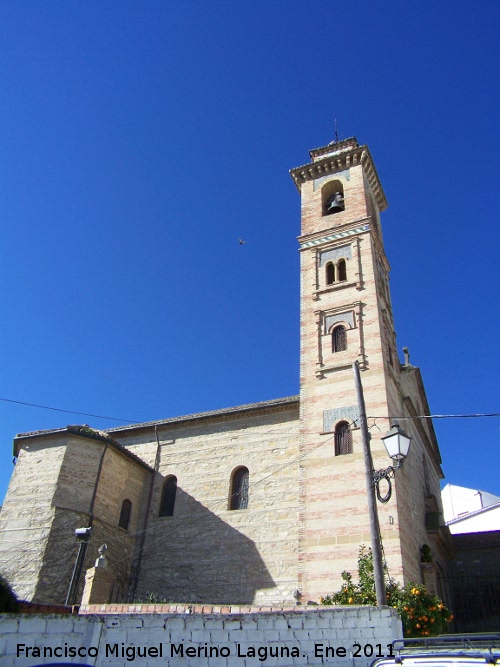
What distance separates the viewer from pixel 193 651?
22.0 feet

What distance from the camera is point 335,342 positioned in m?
19.6

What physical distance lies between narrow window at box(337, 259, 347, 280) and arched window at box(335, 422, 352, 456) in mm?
6616

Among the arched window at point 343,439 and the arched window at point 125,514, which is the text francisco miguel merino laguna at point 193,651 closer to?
the arched window at point 343,439

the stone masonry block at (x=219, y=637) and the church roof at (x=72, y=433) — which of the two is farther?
the church roof at (x=72, y=433)

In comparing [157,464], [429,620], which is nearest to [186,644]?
[429,620]

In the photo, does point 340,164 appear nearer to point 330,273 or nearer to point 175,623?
point 330,273

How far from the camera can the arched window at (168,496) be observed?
66.9 feet

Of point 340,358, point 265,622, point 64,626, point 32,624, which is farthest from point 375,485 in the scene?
point 340,358

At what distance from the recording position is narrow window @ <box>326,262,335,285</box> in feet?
70.5

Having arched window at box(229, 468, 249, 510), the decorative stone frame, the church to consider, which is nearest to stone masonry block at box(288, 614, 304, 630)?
the church

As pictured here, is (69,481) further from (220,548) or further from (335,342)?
(335,342)

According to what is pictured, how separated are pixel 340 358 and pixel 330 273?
14.4 feet

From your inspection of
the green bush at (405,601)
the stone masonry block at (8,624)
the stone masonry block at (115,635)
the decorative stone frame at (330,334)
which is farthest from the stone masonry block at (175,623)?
the decorative stone frame at (330,334)

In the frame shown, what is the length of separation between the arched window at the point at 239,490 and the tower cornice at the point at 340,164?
14147 mm
